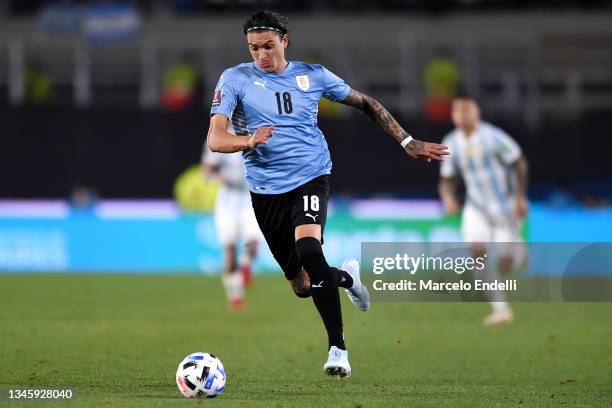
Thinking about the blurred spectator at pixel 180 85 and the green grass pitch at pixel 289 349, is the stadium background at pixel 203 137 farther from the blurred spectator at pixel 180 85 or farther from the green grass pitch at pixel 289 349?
the green grass pitch at pixel 289 349

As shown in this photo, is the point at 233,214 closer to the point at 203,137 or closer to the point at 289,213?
the point at 203,137

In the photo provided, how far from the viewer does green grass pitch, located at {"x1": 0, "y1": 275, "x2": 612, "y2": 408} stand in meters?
7.64

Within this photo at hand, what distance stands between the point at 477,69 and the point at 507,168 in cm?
1016

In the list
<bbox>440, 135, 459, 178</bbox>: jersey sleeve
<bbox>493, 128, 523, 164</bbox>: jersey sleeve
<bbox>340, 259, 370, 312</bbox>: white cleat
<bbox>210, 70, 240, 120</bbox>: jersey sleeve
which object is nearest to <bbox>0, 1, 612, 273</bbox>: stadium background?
<bbox>440, 135, 459, 178</bbox>: jersey sleeve

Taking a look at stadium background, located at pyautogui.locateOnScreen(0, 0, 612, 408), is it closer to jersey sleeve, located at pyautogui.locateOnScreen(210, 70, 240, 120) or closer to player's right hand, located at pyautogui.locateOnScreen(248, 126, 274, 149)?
jersey sleeve, located at pyautogui.locateOnScreen(210, 70, 240, 120)

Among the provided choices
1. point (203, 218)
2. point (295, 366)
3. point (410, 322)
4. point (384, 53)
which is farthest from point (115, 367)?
point (384, 53)

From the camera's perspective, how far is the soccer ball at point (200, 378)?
7.29 meters

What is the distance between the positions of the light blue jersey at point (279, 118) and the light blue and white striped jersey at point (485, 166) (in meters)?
5.17

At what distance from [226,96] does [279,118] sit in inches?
16.1

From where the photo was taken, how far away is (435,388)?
804 cm

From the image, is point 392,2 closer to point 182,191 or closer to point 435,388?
point 182,191

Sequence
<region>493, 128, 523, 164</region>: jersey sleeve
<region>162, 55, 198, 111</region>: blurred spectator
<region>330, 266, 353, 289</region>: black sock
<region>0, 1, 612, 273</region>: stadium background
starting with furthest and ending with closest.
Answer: <region>162, 55, 198, 111</region>: blurred spectator < <region>0, 1, 612, 273</region>: stadium background < <region>493, 128, 523, 164</region>: jersey sleeve < <region>330, 266, 353, 289</region>: black sock

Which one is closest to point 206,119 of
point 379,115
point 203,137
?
point 203,137

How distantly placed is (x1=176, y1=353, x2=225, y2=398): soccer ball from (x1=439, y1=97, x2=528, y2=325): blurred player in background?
6.07 metres
